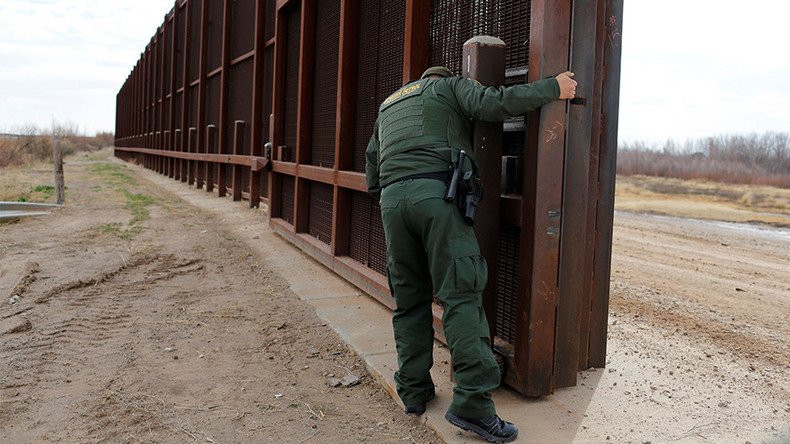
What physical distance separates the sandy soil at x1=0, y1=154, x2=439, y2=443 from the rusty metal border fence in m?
0.82

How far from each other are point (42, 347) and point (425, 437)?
2.97m

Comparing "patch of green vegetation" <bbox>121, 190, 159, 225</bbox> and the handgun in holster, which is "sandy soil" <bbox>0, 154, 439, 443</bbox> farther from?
"patch of green vegetation" <bbox>121, 190, 159, 225</bbox>

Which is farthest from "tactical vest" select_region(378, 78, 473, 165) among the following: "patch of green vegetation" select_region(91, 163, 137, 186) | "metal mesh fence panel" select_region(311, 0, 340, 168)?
"patch of green vegetation" select_region(91, 163, 137, 186)

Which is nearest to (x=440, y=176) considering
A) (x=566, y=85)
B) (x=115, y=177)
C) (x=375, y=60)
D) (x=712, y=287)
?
(x=566, y=85)

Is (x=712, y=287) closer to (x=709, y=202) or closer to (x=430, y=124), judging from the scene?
(x=430, y=124)

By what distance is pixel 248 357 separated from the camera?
4.41 meters

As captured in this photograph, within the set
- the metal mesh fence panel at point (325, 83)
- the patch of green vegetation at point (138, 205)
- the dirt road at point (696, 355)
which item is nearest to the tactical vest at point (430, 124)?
the dirt road at point (696, 355)

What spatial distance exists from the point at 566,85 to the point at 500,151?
0.53 metres

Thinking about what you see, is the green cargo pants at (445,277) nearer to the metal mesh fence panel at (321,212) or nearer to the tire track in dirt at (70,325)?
the tire track in dirt at (70,325)

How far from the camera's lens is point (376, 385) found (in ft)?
12.8

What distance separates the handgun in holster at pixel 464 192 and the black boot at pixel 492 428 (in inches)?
36.5

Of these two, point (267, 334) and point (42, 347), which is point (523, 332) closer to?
point (267, 334)

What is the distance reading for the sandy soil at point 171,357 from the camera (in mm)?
3354

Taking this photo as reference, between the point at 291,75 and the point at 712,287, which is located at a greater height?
the point at 291,75
